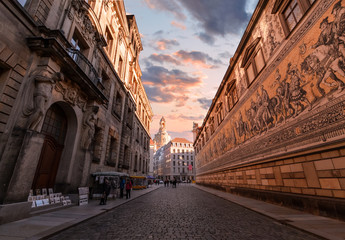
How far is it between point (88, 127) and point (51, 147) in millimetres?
2425

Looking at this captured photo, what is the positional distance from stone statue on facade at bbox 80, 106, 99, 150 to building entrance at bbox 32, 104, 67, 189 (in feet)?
3.62

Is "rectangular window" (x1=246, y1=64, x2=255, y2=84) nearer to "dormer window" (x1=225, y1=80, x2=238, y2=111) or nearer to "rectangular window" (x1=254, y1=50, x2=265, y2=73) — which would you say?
"rectangular window" (x1=254, y1=50, x2=265, y2=73)

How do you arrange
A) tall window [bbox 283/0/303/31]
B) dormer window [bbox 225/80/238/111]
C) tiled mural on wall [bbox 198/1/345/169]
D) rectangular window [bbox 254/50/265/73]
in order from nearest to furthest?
tiled mural on wall [bbox 198/1/345/169] < tall window [bbox 283/0/303/31] < rectangular window [bbox 254/50/265/73] < dormer window [bbox 225/80/238/111]

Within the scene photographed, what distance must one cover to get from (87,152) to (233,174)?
1396cm

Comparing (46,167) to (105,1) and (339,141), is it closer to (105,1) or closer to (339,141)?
(339,141)

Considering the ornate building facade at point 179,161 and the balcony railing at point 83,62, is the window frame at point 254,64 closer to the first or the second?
the balcony railing at point 83,62

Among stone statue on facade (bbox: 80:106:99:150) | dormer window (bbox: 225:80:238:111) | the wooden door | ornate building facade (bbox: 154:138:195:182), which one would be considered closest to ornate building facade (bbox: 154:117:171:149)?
ornate building facade (bbox: 154:138:195:182)

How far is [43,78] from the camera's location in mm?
6961

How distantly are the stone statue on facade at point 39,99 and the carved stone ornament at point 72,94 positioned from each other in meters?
1.28

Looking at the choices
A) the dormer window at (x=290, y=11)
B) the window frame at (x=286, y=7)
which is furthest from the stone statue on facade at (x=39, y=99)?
the dormer window at (x=290, y=11)

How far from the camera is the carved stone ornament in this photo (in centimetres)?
871

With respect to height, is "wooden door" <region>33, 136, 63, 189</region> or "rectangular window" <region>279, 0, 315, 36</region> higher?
"rectangular window" <region>279, 0, 315, 36</region>

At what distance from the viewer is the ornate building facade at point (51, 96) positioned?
6008mm

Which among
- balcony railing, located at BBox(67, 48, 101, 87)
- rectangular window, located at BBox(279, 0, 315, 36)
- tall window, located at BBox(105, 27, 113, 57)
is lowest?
balcony railing, located at BBox(67, 48, 101, 87)
